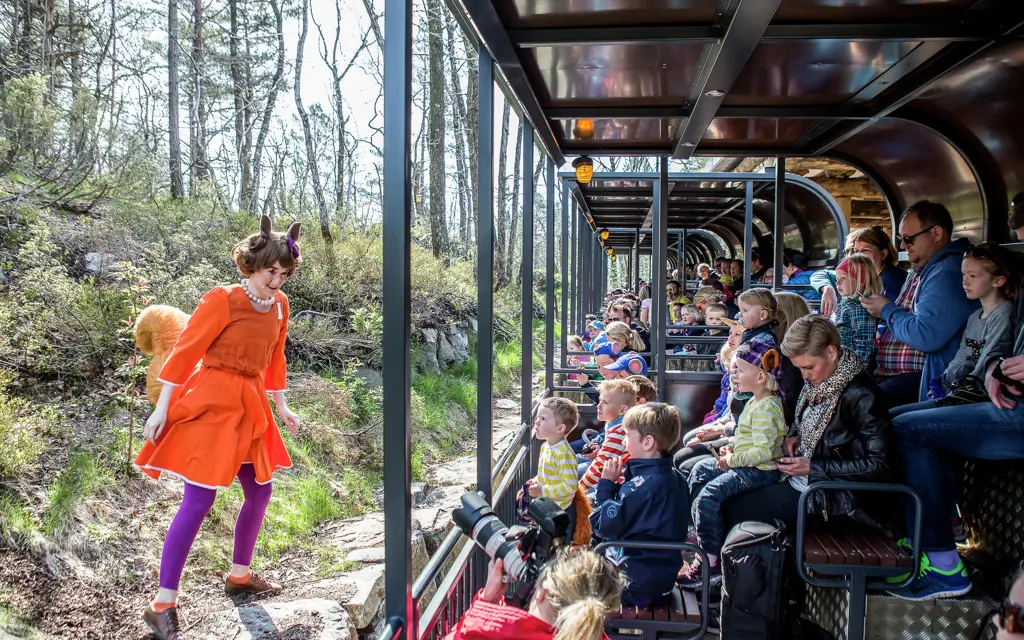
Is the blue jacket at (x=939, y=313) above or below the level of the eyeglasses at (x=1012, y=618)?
above

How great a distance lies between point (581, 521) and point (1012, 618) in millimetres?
1935

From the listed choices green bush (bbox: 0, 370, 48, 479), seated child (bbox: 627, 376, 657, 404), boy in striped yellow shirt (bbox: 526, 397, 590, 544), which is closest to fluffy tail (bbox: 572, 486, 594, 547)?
boy in striped yellow shirt (bbox: 526, 397, 590, 544)

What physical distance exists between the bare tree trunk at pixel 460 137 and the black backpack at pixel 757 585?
1468 centimetres

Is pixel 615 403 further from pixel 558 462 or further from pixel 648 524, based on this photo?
pixel 648 524

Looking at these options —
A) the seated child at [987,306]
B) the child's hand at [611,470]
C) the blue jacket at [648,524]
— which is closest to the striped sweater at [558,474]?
the child's hand at [611,470]

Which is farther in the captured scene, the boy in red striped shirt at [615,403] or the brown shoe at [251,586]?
the brown shoe at [251,586]

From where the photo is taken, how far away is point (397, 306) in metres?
1.82

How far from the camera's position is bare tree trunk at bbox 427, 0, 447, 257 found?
46.5 feet

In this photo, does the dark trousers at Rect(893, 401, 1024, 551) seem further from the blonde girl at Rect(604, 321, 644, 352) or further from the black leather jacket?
the blonde girl at Rect(604, 321, 644, 352)

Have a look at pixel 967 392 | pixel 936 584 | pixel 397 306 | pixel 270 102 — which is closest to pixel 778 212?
pixel 967 392

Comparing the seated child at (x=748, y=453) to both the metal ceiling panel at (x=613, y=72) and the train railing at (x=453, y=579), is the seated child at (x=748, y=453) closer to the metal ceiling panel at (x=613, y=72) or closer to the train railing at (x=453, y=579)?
the train railing at (x=453, y=579)

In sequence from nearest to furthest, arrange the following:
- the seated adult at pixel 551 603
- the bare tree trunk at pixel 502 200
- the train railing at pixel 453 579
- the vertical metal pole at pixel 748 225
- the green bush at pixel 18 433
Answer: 1. the seated adult at pixel 551 603
2. the train railing at pixel 453 579
3. the green bush at pixel 18 433
4. the vertical metal pole at pixel 748 225
5. the bare tree trunk at pixel 502 200

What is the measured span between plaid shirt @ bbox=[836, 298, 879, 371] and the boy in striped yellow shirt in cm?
158

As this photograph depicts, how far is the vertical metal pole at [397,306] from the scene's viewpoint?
5.79 feet
